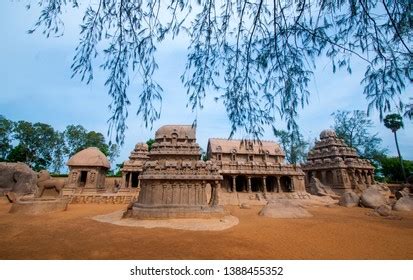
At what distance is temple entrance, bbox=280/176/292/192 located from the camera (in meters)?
27.7

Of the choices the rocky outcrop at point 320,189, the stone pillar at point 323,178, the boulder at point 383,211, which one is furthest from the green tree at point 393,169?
the boulder at point 383,211

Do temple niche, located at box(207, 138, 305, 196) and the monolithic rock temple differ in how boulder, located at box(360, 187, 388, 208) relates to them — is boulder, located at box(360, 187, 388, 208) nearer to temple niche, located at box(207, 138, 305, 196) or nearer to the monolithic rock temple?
the monolithic rock temple

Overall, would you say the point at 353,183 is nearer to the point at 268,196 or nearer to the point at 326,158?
the point at 326,158

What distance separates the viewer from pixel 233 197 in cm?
2347

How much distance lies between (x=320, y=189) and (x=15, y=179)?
35.9 m

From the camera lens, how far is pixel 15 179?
22.6 meters

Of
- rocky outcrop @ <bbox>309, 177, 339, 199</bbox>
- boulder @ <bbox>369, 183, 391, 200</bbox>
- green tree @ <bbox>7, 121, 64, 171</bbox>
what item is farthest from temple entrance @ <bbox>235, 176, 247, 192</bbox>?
green tree @ <bbox>7, 121, 64, 171</bbox>

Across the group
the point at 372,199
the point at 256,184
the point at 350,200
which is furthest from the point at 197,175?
the point at 256,184

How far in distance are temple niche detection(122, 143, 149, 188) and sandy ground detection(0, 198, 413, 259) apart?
16.6 metres

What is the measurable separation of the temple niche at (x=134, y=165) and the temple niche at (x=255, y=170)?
9.71 metres

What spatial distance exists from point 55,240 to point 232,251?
624cm

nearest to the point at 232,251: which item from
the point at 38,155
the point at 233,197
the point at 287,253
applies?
the point at 287,253

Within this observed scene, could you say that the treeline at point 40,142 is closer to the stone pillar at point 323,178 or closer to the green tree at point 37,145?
the green tree at point 37,145

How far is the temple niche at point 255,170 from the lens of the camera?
85.0ft
